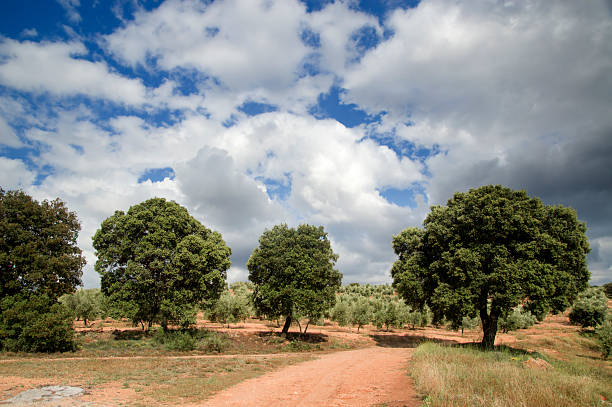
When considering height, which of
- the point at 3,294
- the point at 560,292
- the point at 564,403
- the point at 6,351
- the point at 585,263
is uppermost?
the point at 585,263

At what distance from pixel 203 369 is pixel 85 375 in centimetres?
582

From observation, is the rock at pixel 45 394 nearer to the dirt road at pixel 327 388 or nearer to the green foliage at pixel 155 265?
the dirt road at pixel 327 388

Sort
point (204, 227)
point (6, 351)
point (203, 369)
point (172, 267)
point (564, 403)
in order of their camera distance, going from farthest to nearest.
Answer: point (204, 227)
point (172, 267)
point (6, 351)
point (203, 369)
point (564, 403)

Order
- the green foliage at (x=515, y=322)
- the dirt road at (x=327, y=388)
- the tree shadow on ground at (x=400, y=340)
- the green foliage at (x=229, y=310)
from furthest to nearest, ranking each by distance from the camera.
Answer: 1. the green foliage at (x=515, y=322)
2. the green foliage at (x=229, y=310)
3. the tree shadow on ground at (x=400, y=340)
4. the dirt road at (x=327, y=388)

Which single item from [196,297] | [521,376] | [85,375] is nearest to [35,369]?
[85,375]

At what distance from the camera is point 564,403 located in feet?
31.5

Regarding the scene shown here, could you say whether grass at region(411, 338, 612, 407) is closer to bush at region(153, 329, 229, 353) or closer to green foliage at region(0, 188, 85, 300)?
bush at region(153, 329, 229, 353)

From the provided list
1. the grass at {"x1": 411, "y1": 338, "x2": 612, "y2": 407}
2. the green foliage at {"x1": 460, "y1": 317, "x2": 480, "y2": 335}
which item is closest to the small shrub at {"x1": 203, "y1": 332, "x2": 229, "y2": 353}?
the grass at {"x1": 411, "y1": 338, "x2": 612, "y2": 407}

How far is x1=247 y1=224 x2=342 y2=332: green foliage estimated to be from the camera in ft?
107

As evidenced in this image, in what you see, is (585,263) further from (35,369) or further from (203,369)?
(35,369)

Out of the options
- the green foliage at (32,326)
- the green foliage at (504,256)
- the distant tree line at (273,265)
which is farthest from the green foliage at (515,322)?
the green foliage at (32,326)

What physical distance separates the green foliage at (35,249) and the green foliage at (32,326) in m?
1.10

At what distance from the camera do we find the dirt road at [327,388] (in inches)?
464

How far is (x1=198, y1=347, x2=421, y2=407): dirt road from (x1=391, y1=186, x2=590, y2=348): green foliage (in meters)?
9.89
